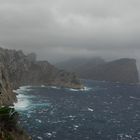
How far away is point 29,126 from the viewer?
12000cm

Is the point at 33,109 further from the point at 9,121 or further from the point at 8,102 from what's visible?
the point at 9,121

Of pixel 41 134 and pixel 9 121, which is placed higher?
pixel 9 121

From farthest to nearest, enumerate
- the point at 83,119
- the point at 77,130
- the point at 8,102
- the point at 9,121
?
the point at 8,102
the point at 83,119
the point at 77,130
the point at 9,121

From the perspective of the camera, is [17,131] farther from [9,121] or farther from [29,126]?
[29,126]

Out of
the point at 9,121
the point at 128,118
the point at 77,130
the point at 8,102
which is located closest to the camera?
the point at 9,121

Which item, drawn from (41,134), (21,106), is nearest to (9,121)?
(41,134)

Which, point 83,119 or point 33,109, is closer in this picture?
point 83,119

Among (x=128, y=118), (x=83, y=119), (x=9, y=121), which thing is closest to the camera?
(x=9, y=121)

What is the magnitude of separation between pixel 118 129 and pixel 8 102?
212ft

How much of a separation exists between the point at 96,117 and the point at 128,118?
14458 millimetres

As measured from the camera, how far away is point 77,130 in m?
119

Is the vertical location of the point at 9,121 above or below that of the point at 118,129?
above

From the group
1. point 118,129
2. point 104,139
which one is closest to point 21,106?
point 118,129

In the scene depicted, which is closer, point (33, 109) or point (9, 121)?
point (9, 121)
